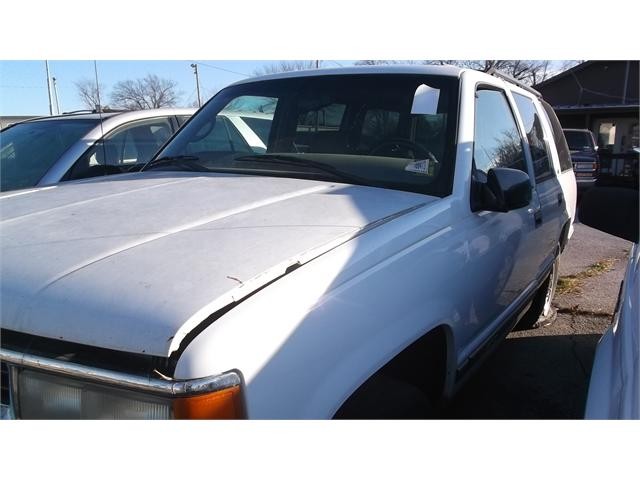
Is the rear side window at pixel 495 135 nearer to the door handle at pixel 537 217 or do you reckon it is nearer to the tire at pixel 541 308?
the door handle at pixel 537 217

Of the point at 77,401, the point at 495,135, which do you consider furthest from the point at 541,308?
the point at 77,401

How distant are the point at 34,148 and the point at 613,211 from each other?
478 cm

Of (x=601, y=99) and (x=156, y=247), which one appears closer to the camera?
(x=156, y=247)

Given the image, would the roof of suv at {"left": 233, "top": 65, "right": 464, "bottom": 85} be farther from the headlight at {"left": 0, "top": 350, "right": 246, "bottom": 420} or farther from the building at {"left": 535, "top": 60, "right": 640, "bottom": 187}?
the building at {"left": 535, "top": 60, "right": 640, "bottom": 187}

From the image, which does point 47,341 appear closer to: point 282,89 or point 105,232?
point 105,232

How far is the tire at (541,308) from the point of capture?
438cm

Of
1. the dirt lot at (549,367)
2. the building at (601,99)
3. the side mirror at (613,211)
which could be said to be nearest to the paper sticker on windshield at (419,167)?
the side mirror at (613,211)

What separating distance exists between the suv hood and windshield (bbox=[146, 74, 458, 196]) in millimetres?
211

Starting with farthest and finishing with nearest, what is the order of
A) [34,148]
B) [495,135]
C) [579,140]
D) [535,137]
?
[579,140] < [34,148] < [535,137] < [495,135]

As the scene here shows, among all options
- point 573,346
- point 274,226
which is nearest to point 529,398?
point 573,346

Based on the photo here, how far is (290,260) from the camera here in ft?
4.99

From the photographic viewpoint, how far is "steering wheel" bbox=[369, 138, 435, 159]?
8.48ft

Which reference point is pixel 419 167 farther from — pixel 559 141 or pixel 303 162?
pixel 559 141

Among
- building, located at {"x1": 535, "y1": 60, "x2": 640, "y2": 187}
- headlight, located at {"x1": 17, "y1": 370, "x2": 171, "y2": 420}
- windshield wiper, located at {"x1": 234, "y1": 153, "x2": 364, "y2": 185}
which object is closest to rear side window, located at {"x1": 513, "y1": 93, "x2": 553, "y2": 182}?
windshield wiper, located at {"x1": 234, "y1": 153, "x2": 364, "y2": 185}
